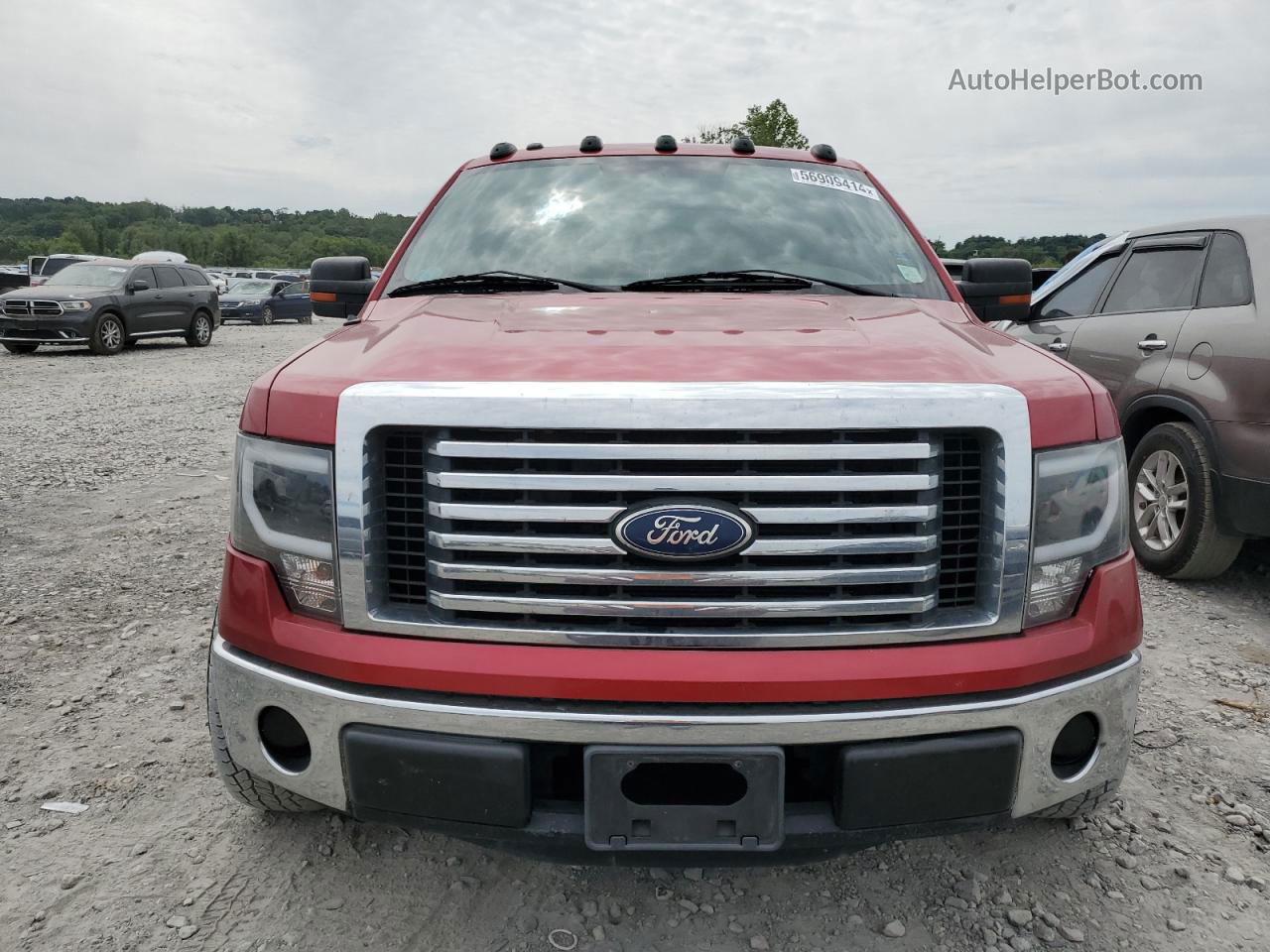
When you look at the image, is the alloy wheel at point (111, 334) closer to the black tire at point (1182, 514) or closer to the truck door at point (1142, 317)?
the truck door at point (1142, 317)

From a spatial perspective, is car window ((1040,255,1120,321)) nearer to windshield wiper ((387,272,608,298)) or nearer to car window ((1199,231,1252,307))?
car window ((1199,231,1252,307))

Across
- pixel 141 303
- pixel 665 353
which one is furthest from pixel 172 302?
pixel 665 353

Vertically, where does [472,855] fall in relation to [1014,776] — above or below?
below

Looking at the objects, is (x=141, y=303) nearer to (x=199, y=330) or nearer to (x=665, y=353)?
(x=199, y=330)

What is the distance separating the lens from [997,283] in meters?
3.45

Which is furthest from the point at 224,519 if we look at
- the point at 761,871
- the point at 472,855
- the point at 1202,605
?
the point at 1202,605

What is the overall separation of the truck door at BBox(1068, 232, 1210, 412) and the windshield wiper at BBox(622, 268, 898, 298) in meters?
2.65

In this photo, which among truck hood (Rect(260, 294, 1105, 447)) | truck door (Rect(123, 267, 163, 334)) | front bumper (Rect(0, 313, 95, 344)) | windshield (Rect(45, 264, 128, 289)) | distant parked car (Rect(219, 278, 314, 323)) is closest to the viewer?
truck hood (Rect(260, 294, 1105, 447))

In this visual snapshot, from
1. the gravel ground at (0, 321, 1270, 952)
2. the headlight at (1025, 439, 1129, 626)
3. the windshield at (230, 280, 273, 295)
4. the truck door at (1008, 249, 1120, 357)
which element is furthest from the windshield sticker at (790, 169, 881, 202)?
the windshield at (230, 280, 273, 295)

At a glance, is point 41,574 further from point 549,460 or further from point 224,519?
point 549,460

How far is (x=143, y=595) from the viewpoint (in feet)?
14.3

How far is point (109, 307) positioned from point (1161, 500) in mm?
17322

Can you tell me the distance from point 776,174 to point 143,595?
337cm

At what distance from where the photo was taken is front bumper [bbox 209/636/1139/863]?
177cm
